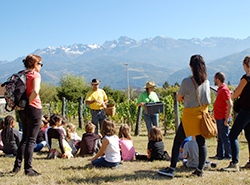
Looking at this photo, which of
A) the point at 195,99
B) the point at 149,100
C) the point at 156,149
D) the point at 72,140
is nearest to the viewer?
the point at 195,99

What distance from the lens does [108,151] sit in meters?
4.29

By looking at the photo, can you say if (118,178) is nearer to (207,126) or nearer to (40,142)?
(207,126)

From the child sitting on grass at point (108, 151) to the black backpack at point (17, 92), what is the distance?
152 cm

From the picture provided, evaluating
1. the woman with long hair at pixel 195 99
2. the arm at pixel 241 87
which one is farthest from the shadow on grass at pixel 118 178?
the arm at pixel 241 87

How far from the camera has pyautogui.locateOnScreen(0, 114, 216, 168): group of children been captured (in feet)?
14.0

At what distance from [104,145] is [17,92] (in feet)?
5.66

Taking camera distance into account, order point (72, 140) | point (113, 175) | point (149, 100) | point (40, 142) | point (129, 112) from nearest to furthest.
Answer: point (113, 175) < point (72, 140) < point (40, 142) < point (149, 100) < point (129, 112)

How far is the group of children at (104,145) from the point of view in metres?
4.28

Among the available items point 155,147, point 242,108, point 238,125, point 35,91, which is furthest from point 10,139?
point 242,108

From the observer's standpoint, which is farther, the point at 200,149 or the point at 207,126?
the point at 200,149

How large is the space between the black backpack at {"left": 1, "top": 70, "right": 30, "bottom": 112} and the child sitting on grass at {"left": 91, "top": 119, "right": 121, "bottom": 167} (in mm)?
1517

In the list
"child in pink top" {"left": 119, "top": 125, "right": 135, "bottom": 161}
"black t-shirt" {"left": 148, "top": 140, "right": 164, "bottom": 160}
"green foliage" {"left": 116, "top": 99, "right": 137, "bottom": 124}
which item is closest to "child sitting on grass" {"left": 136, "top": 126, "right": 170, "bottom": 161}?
"black t-shirt" {"left": 148, "top": 140, "right": 164, "bottom": 160}

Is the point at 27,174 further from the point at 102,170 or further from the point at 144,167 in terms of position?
the point at 144,167

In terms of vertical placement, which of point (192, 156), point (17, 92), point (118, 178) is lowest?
point (118, 178)
